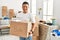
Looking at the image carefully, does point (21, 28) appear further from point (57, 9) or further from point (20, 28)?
point (57, 9)

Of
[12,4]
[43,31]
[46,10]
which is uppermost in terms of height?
[12,4]

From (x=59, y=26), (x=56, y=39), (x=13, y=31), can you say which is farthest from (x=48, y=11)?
(x=13, y=31)

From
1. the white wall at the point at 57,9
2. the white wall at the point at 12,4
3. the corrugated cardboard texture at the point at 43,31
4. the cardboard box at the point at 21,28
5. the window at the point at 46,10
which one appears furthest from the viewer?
the window at the point at 46,10

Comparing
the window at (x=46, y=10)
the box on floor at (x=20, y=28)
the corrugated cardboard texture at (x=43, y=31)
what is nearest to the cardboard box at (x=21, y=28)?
the box on floor at (x=20, y=28)

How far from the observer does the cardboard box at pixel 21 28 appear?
203 cm

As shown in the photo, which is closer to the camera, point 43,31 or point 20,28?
point 20,28

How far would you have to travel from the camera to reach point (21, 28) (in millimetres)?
2072

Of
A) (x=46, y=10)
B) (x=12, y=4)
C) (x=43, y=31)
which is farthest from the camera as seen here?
(x=46, y=10)

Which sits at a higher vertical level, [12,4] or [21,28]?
[12,4]

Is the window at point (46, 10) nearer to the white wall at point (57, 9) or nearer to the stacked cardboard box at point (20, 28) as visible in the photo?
the white wall at point (57, 9)

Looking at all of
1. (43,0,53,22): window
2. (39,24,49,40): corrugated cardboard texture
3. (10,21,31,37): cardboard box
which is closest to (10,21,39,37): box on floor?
(10,21,31,37): cardboard box

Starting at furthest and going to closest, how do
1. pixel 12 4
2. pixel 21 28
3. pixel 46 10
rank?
pixel 46 10 → pixel 12 4 → pixel 21 28

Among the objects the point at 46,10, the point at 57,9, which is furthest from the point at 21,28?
the point at 46,10

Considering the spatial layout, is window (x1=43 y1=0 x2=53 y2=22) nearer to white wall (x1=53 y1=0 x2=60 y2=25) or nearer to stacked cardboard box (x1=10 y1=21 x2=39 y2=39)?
white wall (x1=53 y1=0 x2=60 y2=25)
